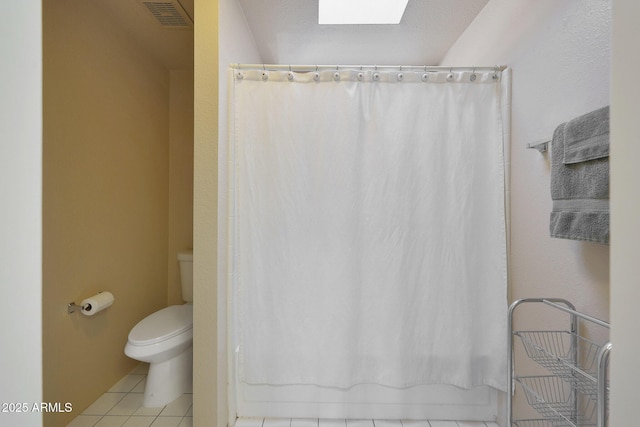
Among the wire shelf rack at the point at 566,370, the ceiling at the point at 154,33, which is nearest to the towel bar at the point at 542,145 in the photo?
the wire shelf rack at the point at 566,370

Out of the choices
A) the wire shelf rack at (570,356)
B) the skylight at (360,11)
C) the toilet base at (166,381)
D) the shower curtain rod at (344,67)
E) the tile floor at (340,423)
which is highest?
the skylight at (360,11)

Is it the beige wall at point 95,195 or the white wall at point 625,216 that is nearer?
the white wall at point 625,216

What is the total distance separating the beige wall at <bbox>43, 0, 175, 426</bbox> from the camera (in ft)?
5.07

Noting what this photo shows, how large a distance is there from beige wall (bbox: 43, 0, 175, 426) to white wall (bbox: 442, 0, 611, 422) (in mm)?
2310

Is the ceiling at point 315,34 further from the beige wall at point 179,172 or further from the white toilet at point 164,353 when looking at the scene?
the white toilet at point 164,353

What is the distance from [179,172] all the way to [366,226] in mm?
1744

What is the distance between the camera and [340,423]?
1.65 metres

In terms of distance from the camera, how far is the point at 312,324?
1.62m

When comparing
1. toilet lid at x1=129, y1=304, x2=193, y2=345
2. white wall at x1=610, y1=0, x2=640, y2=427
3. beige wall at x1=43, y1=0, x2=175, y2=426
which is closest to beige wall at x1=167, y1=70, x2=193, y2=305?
beige wall at x1=43, y1=0, x2=175, y2=426

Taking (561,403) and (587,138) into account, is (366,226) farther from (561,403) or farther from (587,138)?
(561,403)

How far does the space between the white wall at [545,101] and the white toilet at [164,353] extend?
1.87 metres

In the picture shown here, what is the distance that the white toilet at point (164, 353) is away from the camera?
5.46 ft

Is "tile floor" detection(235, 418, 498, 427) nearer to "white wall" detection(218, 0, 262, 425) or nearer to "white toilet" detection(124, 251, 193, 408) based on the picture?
"white wall" detection(218, 0, 262, 425)
